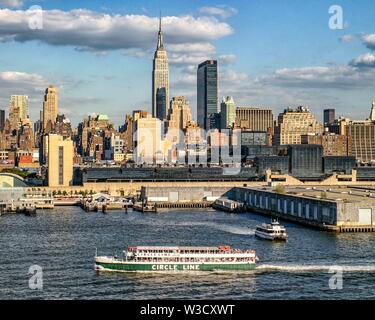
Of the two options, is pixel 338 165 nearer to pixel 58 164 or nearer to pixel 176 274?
pixel 58 164

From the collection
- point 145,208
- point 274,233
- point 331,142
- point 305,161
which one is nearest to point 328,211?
point 274,233

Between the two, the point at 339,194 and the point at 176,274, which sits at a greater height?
the point at 339,194

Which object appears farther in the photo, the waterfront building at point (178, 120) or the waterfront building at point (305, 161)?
the waterfront building at point (178, 120)

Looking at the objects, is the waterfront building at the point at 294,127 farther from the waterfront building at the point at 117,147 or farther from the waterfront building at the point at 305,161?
the waterfront building at the point at 305,161

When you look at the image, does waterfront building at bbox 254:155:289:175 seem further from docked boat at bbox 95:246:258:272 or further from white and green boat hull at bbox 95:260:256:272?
white and green boat hull at bbox 95:260:256:272

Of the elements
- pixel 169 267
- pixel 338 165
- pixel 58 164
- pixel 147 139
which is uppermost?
pixel 147 139

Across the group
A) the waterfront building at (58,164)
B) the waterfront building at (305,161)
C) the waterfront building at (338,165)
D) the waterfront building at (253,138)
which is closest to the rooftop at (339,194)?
the waterfront building at (305,161)

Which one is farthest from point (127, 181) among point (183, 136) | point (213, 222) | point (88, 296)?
point (183, 136)

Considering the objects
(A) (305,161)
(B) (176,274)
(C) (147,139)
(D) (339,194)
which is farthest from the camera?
(C) (147,139)
